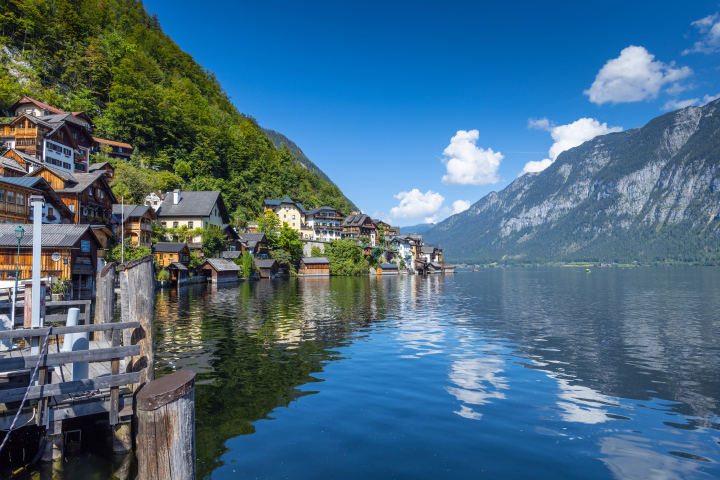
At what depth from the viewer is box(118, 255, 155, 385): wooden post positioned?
9359mm

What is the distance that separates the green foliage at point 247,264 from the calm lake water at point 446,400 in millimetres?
54708

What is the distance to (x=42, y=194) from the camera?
134ft

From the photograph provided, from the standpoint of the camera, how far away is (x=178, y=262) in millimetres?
65562

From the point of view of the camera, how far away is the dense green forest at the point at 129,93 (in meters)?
84.2

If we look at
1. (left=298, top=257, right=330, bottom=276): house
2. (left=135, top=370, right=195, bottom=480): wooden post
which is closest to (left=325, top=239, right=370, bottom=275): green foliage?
(left=298, top=257, right=330, bottom=276): house

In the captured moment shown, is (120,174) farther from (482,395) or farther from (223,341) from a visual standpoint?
(482,395)

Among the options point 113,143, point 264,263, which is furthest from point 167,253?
point 113,143

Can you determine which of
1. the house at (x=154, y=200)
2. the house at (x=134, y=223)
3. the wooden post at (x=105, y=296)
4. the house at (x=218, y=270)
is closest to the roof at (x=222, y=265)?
the house at (x=218, y=270)

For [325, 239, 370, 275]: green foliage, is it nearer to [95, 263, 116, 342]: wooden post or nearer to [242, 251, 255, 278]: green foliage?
[242, 251, 255, 278]: green foliage

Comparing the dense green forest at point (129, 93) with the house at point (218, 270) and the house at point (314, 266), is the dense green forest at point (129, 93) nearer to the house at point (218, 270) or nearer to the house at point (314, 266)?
the house at point (218, 270)

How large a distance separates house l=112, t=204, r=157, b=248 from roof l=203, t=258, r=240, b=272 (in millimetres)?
11659

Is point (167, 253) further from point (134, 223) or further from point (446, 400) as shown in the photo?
point (446, 400)

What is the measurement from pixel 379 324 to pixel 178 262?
48973 mm

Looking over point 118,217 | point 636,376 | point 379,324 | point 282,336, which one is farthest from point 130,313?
point 118,217
